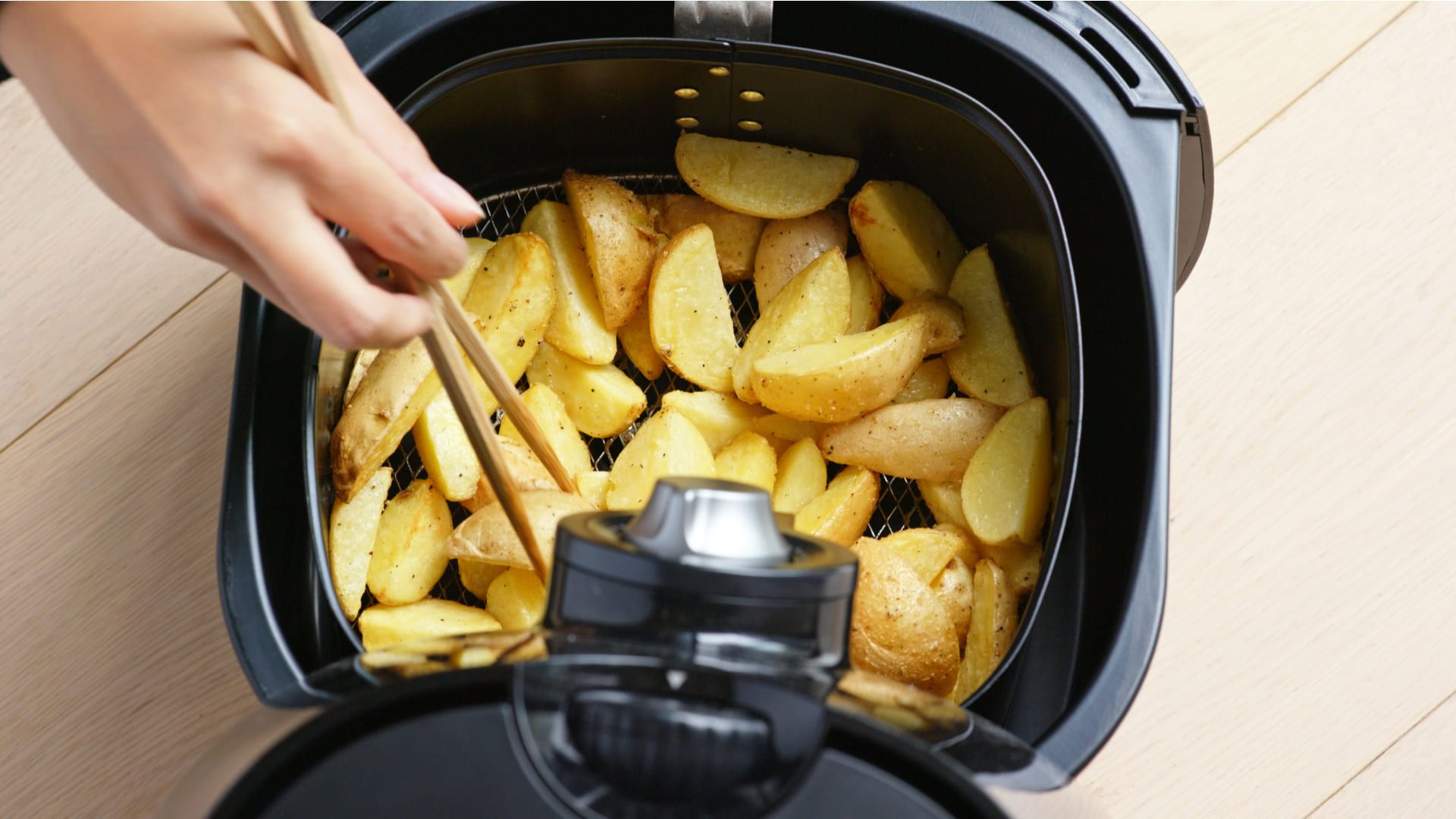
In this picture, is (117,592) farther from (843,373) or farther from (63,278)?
(843,373)

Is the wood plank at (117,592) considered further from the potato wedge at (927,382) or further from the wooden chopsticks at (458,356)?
the potato wedge at (927,382)

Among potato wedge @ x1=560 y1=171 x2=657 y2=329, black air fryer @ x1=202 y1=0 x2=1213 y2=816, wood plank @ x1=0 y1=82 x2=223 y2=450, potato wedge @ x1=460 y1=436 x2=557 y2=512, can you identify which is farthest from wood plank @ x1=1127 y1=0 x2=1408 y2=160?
wood plank @ x1=0 y1=82 x2=223 y2=450

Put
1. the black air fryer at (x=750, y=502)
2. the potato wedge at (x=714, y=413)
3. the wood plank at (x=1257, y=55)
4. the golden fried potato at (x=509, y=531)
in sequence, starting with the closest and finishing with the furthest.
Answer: the black air fryer at (x=750, y=502) < the golden fried potato at (x=509, y=531) < the potato wedge at (x=714, y=413) < the wood plank at (x=1257, y=55)

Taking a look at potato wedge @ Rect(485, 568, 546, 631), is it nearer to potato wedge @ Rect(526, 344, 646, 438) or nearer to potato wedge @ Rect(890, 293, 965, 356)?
potato wedge @ Rect(526, 344, 646, 438)

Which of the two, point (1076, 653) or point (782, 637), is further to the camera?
point (1076, 653)

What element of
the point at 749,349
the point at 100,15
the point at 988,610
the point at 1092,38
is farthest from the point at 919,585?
the point at 100,15

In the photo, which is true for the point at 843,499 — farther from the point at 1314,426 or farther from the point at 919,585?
the point at 1314,426

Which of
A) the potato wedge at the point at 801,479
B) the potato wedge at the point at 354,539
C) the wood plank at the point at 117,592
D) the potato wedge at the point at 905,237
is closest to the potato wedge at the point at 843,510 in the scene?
the potato wedge at the point at 801,479
